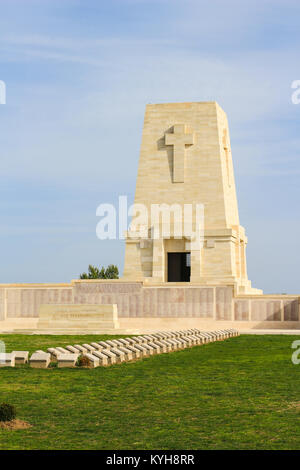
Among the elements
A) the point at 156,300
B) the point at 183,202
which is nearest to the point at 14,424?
the point at 156,300

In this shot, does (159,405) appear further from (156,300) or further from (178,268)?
(178,268)

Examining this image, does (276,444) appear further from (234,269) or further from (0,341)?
(234,269)

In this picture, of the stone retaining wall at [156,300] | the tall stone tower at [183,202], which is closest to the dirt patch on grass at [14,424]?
the stone retaining wall at [156,300]

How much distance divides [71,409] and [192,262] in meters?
31.6

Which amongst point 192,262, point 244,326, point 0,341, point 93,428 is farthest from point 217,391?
point 192,262

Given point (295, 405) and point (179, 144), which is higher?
point (179, 144)

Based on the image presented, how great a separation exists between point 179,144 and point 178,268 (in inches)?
306

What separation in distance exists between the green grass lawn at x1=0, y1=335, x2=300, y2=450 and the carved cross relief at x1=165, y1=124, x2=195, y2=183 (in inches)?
975

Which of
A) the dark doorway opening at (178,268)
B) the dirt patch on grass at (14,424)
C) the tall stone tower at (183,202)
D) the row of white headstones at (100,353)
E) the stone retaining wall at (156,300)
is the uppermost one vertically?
the tall stone tower at (183,202)

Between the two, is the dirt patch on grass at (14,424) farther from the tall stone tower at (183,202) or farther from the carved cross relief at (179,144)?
the carved cross relief at (179,144)

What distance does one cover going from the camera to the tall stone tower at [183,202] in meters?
44.6

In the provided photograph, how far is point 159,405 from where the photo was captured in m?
13.5

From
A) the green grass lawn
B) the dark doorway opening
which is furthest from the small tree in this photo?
the green grass lawn

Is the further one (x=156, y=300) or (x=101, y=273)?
(x=101, y=273)
